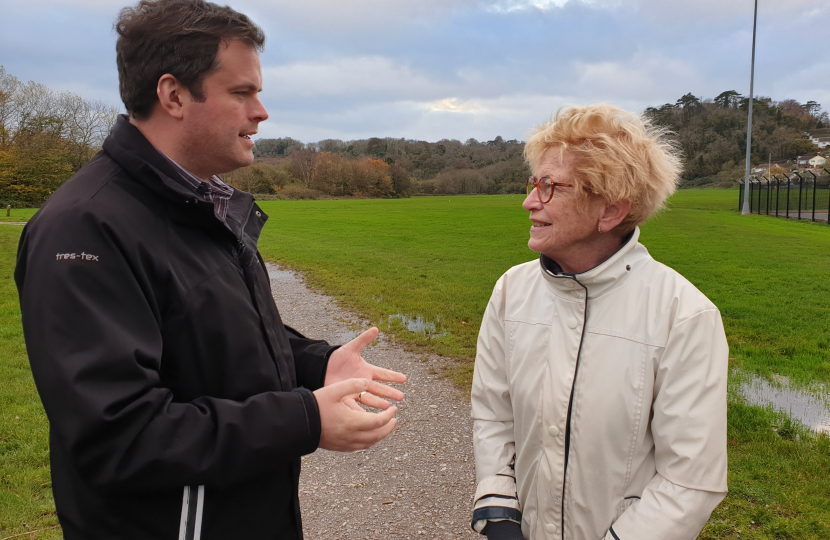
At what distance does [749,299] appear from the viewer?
11.0m

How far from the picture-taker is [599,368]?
2178 millimetres

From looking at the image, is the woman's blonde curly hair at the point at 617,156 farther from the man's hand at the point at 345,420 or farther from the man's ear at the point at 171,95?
the man's ear at the point at 171,95

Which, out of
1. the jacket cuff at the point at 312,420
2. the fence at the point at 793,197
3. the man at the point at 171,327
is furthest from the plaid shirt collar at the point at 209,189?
the fence at the point at 793,197

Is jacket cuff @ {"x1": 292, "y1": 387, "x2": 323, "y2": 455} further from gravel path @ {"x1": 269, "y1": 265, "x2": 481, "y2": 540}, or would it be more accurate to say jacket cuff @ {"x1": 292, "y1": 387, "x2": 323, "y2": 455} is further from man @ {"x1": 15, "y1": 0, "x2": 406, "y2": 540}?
gravel path @ {"x1": 269, "y1": 265, "x2": 481, "y2": 540}

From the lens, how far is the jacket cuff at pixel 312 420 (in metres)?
1.61

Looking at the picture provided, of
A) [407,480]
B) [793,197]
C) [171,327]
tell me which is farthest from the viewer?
[793,197]

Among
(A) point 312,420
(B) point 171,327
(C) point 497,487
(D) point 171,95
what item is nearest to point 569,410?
(C) point 497,487

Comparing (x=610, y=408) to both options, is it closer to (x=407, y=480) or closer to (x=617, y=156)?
(x=617, y=156)

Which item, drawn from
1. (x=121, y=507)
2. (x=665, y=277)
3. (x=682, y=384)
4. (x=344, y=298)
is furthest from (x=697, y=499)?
(x=344, y=298)

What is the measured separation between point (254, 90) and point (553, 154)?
1.26 m

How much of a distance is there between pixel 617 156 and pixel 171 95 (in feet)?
5.50

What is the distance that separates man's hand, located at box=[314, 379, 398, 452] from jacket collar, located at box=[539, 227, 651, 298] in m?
0.97

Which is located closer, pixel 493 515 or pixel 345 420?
pixel 345 420

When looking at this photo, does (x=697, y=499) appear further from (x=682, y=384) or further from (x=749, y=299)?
(x=749, y=299)
